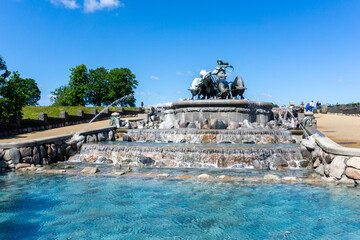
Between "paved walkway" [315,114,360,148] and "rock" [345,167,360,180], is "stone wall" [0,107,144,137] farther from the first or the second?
"paved walkway" [315,114,360,148]

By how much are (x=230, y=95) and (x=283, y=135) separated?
771cm

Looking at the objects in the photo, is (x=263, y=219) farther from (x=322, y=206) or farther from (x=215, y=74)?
(x=215, y=74)

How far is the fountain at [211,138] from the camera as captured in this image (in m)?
10.6

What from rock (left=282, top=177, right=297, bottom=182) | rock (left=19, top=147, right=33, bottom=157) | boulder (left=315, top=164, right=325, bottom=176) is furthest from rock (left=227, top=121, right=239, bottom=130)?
rock (left=19, top=147, right=33, bottom=157)

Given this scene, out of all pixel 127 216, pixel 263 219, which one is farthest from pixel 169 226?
pixel 263 219

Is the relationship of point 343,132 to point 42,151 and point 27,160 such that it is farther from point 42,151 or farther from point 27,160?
point 27,160

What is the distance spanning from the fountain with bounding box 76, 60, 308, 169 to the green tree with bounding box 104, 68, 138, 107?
39.5 m

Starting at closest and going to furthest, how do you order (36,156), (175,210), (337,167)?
(175,210)
(337,167)
(36,156)

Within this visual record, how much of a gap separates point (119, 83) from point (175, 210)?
6183 centimetres

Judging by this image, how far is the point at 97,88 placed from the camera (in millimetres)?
63219

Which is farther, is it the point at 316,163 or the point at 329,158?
the point at 316,163

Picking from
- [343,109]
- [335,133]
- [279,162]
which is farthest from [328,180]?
[343,109]

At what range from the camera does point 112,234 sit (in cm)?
445

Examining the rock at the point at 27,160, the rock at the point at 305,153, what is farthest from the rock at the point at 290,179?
the rock at the point at 27,160
